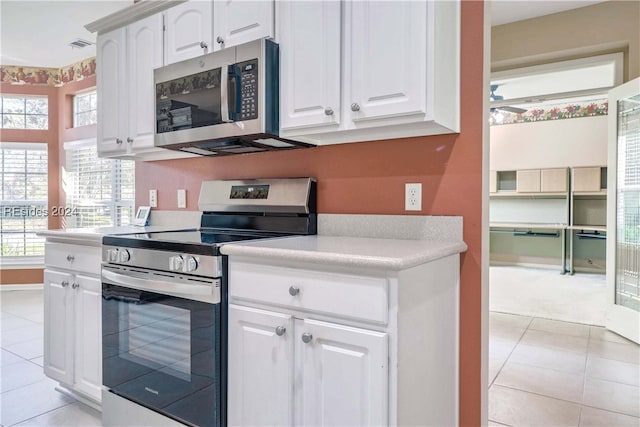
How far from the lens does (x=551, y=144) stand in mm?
7188

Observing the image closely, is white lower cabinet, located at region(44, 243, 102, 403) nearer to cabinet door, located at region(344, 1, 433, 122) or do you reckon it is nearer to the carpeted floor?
cabinet door, located at region(344, 1, 433, 122)

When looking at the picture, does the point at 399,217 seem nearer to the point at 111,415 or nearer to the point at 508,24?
the point at 111,415

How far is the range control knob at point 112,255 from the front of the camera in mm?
1889

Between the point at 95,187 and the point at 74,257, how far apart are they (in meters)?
3.19

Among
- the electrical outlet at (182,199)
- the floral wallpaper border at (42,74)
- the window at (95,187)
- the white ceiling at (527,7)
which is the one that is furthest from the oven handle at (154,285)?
the floral wallpaper border at (42,74)

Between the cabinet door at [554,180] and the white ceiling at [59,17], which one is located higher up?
the white ceiling at [59,17]

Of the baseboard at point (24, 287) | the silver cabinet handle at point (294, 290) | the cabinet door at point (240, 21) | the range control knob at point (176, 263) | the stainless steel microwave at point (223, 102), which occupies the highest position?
the cabinet door at point (240, 21)

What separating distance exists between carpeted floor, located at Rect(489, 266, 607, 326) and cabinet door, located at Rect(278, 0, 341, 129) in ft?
11.7

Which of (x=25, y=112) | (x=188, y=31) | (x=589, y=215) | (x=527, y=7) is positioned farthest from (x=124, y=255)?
(x=589, y=215)

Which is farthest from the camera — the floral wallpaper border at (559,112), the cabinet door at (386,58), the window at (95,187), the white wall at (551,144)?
the floral wallpaper border at (559,112)

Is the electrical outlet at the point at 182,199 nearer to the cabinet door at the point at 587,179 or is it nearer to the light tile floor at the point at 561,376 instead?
the light tile floor at the point at 561,376

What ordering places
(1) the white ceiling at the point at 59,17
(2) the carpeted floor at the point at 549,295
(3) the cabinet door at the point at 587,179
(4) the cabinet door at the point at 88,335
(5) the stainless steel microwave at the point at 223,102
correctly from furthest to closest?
(3) the cabinet door at the point at 587,179, (2) the carpeted floor at the point at 549,295, (1) the white ceiling at the point at 59,17, (4) the cabinet door at the point at 88,335, (5) the stainless steel microwave at the point at 223,102

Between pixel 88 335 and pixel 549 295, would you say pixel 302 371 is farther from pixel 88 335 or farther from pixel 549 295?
pixel 549 295

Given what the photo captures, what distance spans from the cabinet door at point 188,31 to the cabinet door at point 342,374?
1.56m
